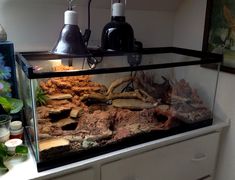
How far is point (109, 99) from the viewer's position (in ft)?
3.75

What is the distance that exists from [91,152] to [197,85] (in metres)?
0.74

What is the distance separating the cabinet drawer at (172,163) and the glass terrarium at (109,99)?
7 centimetres

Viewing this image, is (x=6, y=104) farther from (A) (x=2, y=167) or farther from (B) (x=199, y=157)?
(B) (x=199, y=157)

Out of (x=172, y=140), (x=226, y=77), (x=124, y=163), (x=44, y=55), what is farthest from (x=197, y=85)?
(x=44, y=55)

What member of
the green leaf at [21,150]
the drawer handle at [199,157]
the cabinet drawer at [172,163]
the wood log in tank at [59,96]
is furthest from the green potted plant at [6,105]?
the drawer handle at [199,157]

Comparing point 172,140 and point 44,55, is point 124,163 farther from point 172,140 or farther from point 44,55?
point 44,55

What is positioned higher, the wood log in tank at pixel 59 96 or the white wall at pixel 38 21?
the white wall at pixel 38 21

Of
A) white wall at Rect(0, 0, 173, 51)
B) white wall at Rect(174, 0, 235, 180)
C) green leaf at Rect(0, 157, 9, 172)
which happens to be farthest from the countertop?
white wall at Rect(0, 0, 173, 51)

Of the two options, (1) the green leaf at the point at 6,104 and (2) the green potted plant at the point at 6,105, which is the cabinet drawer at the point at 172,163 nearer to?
(2) the green potted plant at the point at 6,105

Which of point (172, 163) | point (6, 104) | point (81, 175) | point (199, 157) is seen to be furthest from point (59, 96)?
point (199, 157)

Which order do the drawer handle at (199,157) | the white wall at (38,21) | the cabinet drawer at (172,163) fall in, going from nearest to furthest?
the cabinet drawer at (172,163)
the white wall at (38,21)
the drawer handle at (199,157)

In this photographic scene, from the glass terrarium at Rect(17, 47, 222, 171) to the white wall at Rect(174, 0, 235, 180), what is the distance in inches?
0.8

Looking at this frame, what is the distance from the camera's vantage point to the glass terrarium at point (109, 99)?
0.82 meters

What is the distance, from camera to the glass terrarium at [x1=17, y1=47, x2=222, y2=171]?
32.4 inches
